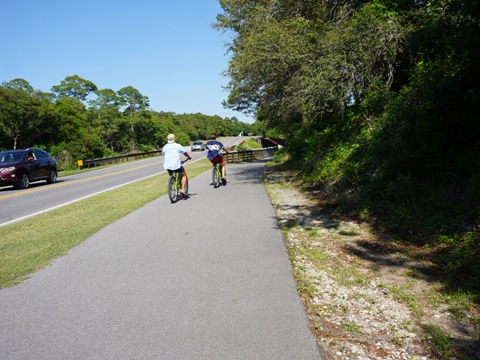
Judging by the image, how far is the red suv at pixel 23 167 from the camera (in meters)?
15.3

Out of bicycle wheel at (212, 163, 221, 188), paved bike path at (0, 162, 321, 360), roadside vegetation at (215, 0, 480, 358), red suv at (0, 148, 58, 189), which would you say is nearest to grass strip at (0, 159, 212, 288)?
paved bike path at (0, 162, 321, 360)

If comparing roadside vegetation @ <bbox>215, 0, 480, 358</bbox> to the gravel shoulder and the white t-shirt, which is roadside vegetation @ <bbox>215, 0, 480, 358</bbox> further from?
the white t-shirt

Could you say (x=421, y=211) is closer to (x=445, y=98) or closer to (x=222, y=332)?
(x=445, y=98)

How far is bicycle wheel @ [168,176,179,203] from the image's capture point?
977cm

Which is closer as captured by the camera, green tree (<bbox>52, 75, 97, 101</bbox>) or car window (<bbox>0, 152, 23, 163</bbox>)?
car window (<bbox>0, 152, 23, 163</bbox>)

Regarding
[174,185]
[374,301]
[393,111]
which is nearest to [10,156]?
[174,185]

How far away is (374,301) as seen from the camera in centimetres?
362

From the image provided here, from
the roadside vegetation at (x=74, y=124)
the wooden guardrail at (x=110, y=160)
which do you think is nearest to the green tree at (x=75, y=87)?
the roadside vegetation at (x=74, y=124)

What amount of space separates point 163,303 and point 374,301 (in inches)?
89.4

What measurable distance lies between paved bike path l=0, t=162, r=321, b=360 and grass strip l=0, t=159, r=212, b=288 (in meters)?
0.33

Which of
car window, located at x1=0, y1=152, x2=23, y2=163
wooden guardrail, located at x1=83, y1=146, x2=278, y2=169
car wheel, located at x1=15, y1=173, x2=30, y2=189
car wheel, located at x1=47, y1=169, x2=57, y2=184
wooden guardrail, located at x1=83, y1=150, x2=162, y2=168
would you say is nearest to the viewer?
car wheel, located at x1=15, y1=173, x2=30, y2=189

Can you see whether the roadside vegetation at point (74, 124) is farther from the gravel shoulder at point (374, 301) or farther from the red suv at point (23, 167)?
the gravel shoulder at point (374, 301)

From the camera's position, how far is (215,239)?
6.05 m

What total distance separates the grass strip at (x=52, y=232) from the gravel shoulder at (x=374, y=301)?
3.86m
